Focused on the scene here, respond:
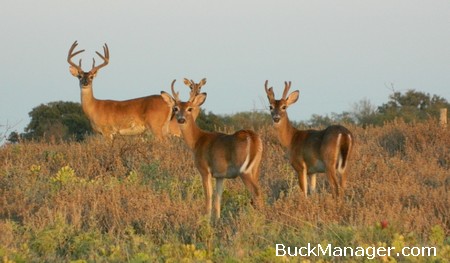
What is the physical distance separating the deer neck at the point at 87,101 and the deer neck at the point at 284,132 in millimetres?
8901

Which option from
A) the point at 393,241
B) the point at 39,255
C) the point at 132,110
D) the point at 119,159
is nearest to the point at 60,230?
the point at 39,255

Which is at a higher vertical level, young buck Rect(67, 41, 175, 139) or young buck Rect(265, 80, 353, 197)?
young buck Rect(67, 41, 175, 139)

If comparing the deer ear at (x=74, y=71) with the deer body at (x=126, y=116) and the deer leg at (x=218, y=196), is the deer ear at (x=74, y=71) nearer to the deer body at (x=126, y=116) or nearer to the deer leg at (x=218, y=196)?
the deer body at (x=126, y=116)

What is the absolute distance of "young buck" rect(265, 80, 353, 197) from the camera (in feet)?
39.6

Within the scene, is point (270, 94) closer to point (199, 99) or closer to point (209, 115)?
point (199, 99)

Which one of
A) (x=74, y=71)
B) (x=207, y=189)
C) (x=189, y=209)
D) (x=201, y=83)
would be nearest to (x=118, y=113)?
(x=74, y=71)

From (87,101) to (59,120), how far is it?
14637 millimetres

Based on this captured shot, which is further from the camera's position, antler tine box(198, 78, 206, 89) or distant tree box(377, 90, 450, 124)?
distant tree box(377, 90, 450, 124)

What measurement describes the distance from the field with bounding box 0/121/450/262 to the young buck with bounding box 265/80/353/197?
0.29 m

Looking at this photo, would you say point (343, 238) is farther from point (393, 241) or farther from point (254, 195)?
point (254, 195)

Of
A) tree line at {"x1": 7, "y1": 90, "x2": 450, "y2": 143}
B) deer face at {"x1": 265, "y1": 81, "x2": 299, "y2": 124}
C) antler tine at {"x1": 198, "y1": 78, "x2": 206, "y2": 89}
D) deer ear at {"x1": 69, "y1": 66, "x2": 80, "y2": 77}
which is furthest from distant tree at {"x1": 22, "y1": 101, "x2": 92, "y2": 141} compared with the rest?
deer face at {"x1": 265, "y1": 81, "x2": 299, "y2": 124}

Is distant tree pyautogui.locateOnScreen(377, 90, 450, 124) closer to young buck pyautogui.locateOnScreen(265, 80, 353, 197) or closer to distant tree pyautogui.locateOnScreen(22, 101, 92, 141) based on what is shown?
distant tree pyautogui.locateOnScreen(22, 101, 92, 141)

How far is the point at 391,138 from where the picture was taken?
55.3 ft

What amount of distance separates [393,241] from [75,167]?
748 cm
